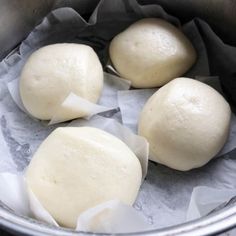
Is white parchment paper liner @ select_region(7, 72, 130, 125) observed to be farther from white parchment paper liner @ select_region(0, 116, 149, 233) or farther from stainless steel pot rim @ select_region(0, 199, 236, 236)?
stainless steel pot rim @ select_region(0, 199, 236, 236)

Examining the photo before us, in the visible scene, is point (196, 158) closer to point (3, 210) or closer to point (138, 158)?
point (138, 158)

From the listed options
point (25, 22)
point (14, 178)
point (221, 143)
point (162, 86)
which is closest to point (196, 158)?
point (221, 143)

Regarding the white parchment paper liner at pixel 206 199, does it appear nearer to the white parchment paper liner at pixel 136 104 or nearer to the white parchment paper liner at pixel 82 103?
the white parchment paper liner at pixel 136 104

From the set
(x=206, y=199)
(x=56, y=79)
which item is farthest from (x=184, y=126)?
(x=56, y=79)

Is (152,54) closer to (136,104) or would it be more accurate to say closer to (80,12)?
(136,104)

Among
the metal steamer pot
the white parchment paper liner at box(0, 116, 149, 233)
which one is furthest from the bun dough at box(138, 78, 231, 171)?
the metal steamer pot

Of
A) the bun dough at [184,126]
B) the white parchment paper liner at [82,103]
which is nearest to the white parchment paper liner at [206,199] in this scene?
the bun dough at [184,126]

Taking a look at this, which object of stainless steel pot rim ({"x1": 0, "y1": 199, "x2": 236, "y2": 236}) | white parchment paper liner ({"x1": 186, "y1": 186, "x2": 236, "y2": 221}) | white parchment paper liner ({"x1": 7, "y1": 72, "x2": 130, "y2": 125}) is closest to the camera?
stainless steel pot rim ({"x1": 0, "y1": 199, "x2": 236, "y2": 236})

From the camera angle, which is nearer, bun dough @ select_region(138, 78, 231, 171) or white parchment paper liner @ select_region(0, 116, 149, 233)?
white parchment paper liner @ select_region(0, 116, 149, 233)
